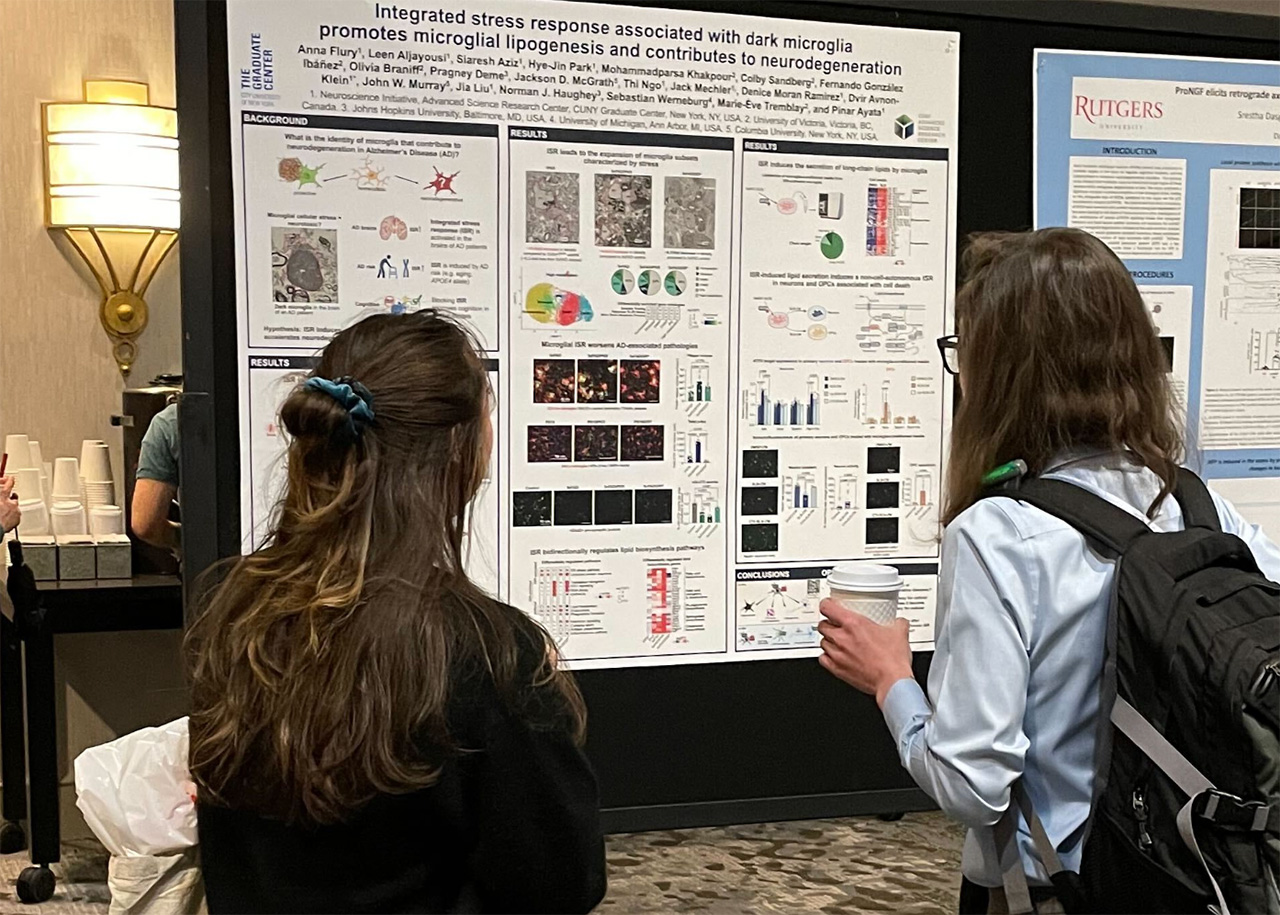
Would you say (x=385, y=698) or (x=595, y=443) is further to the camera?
(x=595, y=443)

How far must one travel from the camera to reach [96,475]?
3.66 meters

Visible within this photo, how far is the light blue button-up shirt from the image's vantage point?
1.46 meters

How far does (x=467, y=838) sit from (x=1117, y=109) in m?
2.71

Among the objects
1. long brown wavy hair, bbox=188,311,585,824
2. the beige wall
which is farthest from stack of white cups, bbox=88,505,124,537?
long brown wavy hair, bbox=188,311,585,824

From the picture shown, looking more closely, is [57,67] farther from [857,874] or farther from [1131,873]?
[1131,873]

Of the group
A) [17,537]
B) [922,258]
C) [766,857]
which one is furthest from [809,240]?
[17,537]

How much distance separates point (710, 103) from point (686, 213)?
9.8 inches

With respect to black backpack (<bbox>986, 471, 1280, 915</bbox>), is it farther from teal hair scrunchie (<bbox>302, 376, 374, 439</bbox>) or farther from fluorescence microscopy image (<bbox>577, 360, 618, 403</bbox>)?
fluorescence microscopy image (<bbox>577, 360, 618, 403</bbox>)

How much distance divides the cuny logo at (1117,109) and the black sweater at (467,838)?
2.54 metres

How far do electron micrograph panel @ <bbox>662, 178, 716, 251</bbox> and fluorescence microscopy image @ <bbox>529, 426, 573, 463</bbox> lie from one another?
490mm

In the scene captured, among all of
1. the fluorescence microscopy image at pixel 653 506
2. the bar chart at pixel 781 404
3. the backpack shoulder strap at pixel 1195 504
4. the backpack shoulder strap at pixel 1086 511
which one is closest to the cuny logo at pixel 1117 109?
the bar chart at pixel 781 404

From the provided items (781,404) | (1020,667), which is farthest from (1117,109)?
(1020,667)

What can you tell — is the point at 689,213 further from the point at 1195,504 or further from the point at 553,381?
the point at 1195,504

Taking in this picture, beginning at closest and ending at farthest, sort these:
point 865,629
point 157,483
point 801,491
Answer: point 865,629, point 801,491, point 157,483
